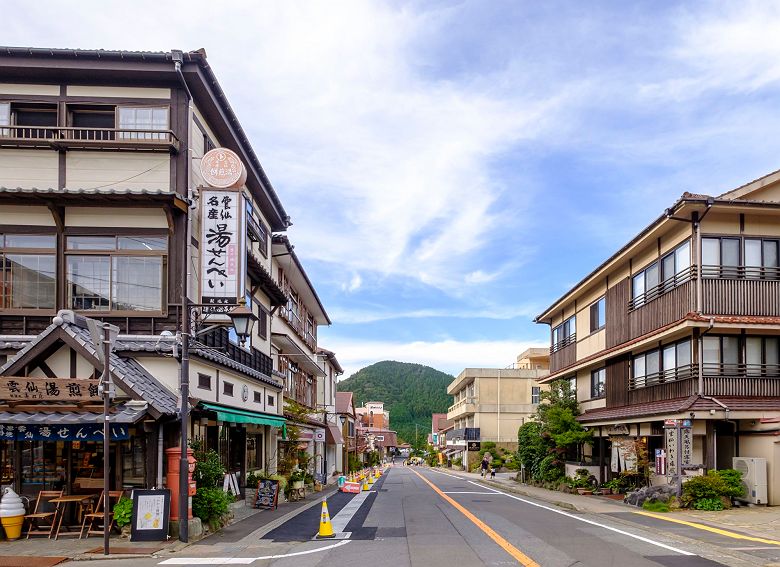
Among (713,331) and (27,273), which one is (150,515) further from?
(713,331)

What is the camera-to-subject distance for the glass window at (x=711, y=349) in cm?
2194

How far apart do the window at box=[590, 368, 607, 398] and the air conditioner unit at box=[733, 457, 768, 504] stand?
10493 millimetres

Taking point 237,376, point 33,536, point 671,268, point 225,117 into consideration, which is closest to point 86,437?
point 33,536

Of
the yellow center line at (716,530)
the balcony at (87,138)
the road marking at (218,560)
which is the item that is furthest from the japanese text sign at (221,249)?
the yellow center line at (716,530)

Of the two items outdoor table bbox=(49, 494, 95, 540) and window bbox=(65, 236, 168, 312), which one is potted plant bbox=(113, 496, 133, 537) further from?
window bbox=(65, 236, 168, 312)

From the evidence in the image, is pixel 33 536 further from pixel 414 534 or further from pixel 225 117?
pixel 225 117

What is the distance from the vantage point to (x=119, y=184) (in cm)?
1648

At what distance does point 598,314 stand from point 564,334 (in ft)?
21.0

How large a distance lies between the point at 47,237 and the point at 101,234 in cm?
129

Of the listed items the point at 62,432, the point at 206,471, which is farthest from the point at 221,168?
the point at 206,471

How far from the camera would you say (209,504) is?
611 inches

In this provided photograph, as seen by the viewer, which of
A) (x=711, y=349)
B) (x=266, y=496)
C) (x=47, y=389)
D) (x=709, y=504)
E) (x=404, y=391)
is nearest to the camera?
(x=47, y=389)

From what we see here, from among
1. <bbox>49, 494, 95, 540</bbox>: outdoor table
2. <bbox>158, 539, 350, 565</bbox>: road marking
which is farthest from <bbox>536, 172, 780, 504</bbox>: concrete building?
<bbox>49, 494, 95, 540</bbox>: outdoor table

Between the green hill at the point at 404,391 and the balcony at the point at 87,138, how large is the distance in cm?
13883
